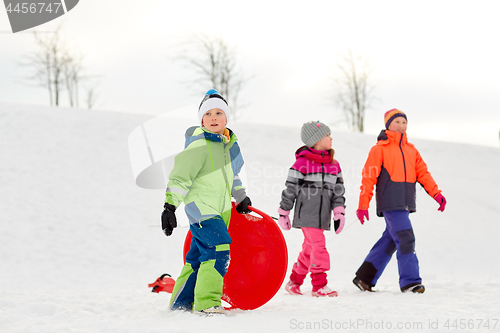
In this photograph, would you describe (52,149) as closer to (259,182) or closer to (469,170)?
(259,182)

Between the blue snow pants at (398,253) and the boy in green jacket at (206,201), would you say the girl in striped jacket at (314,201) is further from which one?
the boy in green jacket at (206,201)

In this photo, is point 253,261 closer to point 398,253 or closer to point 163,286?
point 163,286

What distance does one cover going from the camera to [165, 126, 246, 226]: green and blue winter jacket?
3.21 m

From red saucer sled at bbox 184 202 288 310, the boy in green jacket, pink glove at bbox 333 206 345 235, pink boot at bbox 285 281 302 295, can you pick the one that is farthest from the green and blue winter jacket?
pink boot at bbox 285 281 302 295

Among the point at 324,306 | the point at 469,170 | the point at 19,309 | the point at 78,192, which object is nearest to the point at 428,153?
the point at 469,170

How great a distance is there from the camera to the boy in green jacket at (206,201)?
3123 millimetres

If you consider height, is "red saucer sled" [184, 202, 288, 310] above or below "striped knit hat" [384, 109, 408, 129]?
below

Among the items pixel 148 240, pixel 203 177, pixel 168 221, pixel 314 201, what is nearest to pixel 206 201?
pixel 203 177

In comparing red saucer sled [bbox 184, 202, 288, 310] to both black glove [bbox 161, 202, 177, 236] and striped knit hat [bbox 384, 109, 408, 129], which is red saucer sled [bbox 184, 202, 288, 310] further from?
striped knit hat [bbox 384, 109, 408, 129]

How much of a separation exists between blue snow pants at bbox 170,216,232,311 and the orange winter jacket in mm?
1960

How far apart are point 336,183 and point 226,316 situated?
213 cm

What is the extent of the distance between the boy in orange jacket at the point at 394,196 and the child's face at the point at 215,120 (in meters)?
1.89

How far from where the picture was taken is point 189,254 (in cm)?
343

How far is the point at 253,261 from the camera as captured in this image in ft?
11.9
